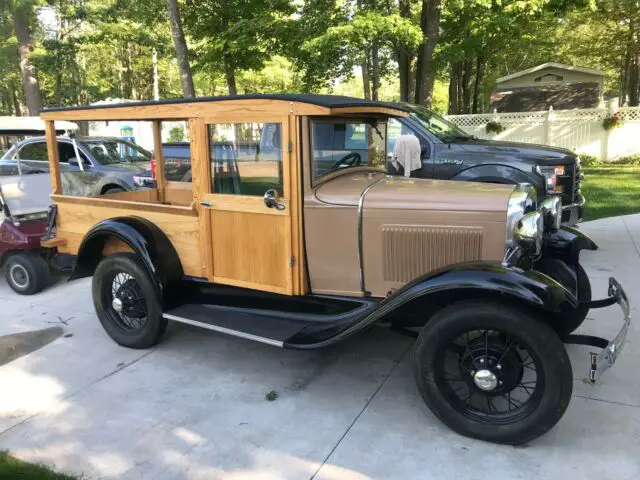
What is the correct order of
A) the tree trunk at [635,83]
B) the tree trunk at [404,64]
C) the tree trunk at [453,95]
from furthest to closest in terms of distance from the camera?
the tree trunk at [453,95]
the tree trunk at [635,83]
the tree trunk at [404,64]

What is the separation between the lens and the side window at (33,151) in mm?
9844

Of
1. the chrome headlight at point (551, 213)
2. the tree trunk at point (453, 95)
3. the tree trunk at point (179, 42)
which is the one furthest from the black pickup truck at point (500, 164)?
the tree trunk at point (453, 95)

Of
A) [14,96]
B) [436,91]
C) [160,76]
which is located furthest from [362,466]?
[436,91]

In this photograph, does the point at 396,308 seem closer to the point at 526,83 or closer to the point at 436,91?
the point at 526,83

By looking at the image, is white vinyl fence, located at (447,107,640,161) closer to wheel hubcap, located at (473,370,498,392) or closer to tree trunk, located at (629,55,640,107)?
tree trunk, located at (629,55,640,107)

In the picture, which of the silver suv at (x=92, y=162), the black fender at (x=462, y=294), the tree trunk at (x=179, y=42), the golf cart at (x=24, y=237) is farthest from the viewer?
the tree trunk at (x=179, y=42)

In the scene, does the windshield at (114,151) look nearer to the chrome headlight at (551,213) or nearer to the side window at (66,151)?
the side window at (66,151)

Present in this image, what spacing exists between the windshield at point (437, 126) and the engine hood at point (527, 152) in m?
0.36

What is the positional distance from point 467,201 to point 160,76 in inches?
1383

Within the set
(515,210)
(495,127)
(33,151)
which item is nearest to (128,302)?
(515,210)

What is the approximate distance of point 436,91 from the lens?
155ft

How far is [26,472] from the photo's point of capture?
274 cm

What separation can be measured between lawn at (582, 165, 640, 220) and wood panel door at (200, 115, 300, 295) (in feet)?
21.4

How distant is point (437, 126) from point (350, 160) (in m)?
3.81
